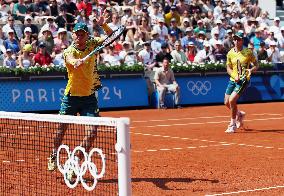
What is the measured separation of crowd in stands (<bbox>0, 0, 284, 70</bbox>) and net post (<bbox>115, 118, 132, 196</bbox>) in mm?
17138

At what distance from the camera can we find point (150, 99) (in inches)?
1046

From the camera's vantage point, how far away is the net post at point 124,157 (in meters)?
7.11

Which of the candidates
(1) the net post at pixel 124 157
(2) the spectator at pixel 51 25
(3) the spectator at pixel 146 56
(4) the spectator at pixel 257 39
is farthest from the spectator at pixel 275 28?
(1) the net post at pixel 124 157

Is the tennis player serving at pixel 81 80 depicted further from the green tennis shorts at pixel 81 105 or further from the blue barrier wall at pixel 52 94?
the blue barrier wall at pixel 52 94

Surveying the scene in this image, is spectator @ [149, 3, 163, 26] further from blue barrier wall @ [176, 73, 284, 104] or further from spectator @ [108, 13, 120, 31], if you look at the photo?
blue barrier wall @ [176, 73, 284, 104]

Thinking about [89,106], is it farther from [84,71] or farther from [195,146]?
[195,146]

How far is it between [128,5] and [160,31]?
2554 millimetres

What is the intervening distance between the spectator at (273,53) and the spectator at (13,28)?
9489 mm

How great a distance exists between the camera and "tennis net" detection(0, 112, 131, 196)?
7.37 m

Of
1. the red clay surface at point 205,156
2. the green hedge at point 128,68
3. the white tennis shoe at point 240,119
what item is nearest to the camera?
the red clay surface at point 205,156

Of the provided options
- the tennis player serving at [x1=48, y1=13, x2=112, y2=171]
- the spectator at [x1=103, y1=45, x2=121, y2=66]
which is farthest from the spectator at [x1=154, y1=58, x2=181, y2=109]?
the tennis player serving at [x1=48, y1=13, x2=112, y2=171]

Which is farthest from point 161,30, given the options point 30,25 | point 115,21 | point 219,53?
point 30,25

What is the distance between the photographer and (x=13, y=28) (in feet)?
84.0

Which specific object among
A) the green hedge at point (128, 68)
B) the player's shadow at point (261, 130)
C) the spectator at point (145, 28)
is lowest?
the player's shadow at point (261, 130)
